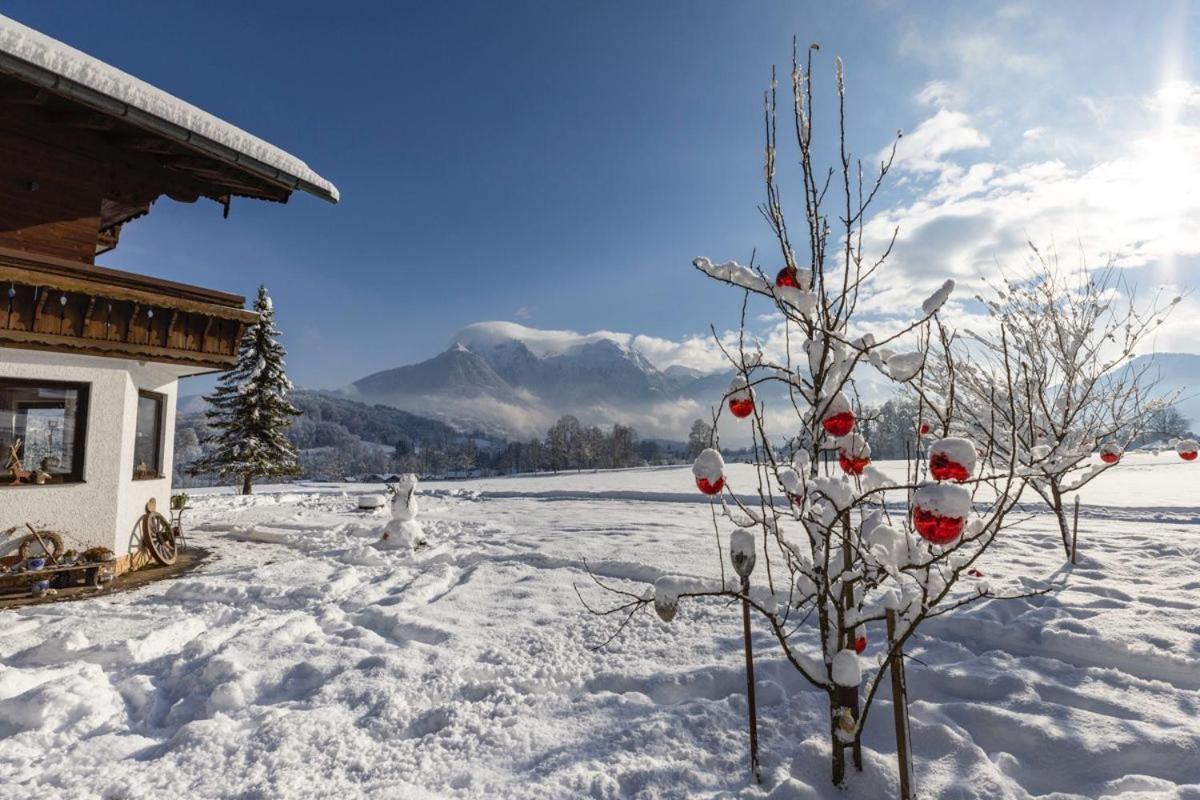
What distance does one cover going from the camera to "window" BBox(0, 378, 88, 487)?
6766 mm

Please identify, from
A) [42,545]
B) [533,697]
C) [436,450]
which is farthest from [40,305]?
[436,450]

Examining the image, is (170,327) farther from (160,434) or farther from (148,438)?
(160,434)

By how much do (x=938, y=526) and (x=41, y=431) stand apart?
996cm

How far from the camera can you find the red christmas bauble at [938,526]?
1.84 m

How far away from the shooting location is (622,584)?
22.5 ft

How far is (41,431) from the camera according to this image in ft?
23.0

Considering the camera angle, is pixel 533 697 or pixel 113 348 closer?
pixel 533 697

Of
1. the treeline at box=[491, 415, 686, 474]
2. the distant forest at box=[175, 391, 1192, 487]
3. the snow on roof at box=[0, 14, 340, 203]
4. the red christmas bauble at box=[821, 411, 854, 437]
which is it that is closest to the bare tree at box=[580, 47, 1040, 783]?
the red christmas bauble at box=[821, 411, 854, 437]

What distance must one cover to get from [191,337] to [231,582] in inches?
146

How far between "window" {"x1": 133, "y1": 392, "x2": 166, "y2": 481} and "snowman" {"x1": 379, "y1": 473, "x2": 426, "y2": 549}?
3.83 m

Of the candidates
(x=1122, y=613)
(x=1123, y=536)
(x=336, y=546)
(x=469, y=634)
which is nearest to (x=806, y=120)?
(x=469, y=634)

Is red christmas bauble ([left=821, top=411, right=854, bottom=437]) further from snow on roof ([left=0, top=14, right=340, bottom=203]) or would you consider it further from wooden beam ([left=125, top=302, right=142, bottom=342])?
wooden beam ([left=125, top=302, right=142, bottom=342])

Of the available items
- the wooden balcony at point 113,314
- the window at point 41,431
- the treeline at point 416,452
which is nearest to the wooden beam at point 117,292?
the wooden balcony at point 113,314

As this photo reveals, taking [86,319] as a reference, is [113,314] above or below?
above
